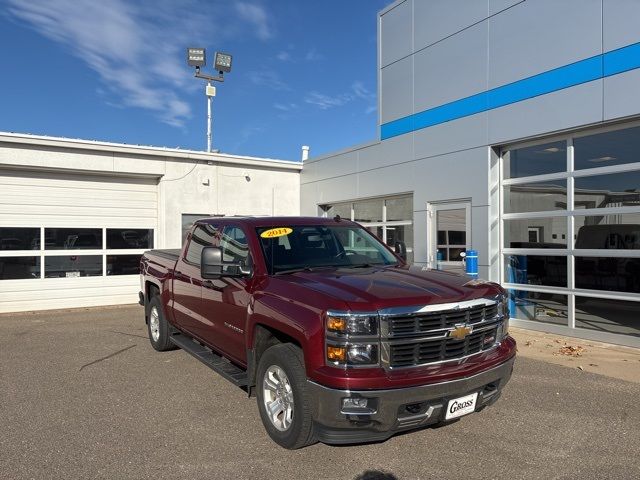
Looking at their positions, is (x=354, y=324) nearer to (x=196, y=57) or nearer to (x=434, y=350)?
(x=434, y=350)

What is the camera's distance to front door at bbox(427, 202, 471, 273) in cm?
958

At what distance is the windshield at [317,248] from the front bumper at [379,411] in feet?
4.60

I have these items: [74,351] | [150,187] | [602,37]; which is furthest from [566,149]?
[150,187]

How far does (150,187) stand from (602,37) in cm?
1039

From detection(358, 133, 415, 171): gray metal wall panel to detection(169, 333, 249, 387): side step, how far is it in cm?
657

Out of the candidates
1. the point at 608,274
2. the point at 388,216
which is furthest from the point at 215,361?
the point at 388,216

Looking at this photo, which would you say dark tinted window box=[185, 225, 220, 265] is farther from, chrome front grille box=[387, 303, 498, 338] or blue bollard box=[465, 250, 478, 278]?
blue bollard box=[465, 250, 478, 278]

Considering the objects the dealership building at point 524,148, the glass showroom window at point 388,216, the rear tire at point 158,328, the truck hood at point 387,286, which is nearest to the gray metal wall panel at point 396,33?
the dealership building at point 524,148

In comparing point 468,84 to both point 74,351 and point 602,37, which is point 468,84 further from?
point 74,351

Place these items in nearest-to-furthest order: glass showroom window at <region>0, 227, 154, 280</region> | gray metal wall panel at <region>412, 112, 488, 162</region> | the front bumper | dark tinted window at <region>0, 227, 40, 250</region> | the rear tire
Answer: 1. the front bumper
2. the rear tire
3. gray metal wall panel at <region>412, 112, 488, 162</region>
4. dark tinted window at <region>0, 227, 40, 250</region>
5. glass showroom window at <region>0, 227, 154, 280</region>

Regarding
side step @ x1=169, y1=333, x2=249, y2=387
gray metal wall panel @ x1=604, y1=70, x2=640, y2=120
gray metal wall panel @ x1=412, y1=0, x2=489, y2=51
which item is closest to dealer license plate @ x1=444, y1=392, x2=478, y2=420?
side step @ x1=169, y1=333, x2=249, y2=387

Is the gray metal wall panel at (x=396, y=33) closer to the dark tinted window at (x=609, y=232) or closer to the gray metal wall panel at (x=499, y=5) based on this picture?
the gray metal wall panel at (x=499, y=5)

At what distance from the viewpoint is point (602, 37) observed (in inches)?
284

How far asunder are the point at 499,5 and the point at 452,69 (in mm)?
1384
